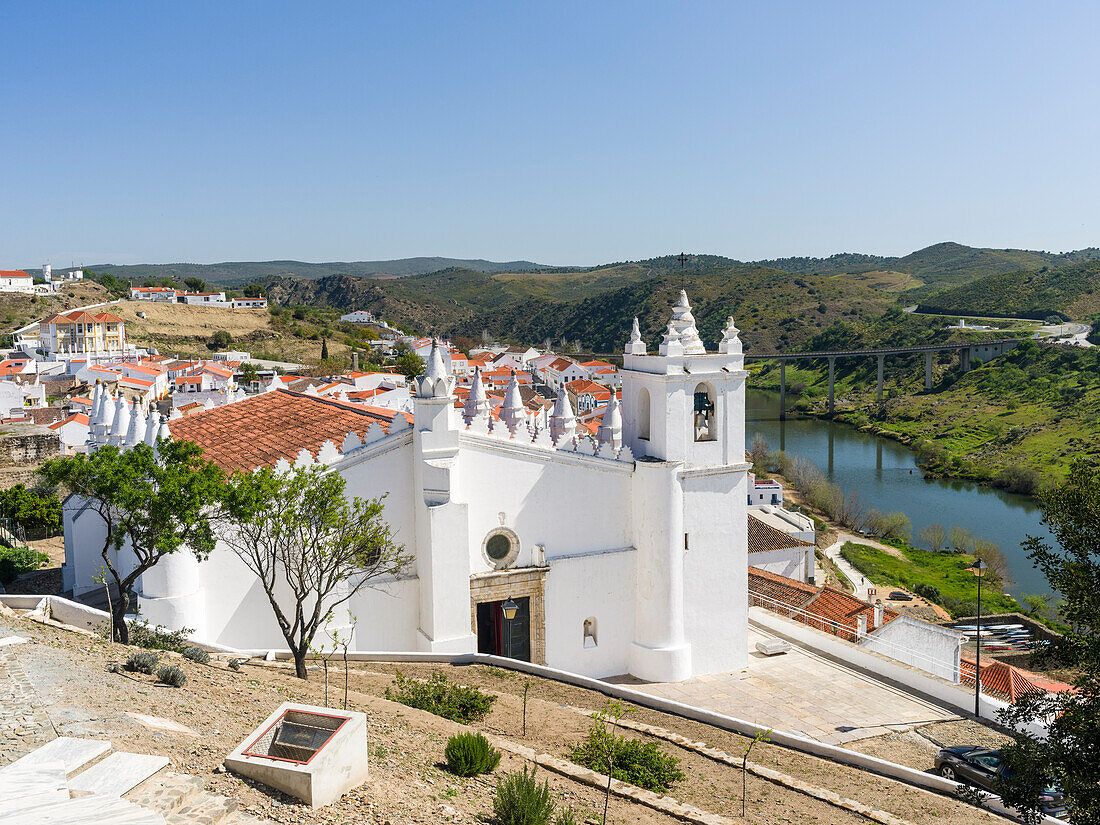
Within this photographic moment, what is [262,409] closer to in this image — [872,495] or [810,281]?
[872,495]

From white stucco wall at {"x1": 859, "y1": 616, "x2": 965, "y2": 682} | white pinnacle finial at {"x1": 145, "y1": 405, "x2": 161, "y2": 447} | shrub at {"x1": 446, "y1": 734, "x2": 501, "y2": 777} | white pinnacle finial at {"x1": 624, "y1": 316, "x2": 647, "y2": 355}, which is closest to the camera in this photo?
shrub at {"x1": 446, "y1": 734, "x2": 501, "y2": 777}

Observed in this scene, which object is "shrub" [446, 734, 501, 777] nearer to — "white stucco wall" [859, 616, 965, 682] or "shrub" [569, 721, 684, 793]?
"shrub" [569, 721, 684, 793]

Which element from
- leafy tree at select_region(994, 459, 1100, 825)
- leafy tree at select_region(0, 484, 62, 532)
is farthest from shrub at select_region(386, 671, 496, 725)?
leafy tree at select_region(0, 484, 62, 532)

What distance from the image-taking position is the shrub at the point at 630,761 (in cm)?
1024

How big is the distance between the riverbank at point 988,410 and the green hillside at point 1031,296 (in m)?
25.8

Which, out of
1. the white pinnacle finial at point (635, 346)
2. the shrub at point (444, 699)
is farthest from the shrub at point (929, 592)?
the shrub at point (444, 699)

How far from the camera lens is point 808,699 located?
15422mm

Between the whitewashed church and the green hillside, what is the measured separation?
10490 cm

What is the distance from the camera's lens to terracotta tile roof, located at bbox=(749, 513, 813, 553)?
1300 inches

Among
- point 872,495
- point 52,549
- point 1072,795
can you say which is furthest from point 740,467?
point 872,495

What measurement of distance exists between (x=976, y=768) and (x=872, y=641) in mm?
6182

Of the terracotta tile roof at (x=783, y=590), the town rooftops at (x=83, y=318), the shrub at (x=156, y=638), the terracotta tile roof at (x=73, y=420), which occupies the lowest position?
the terracotta tile roof at (x=783, y=590)

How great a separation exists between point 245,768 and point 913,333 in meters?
110

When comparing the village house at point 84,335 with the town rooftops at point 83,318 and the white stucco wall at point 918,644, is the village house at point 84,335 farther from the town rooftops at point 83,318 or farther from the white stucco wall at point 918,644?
the white stucco wall at point 918,644
